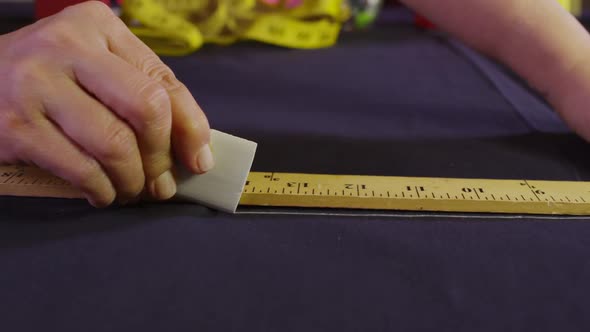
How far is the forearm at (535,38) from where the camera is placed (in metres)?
0.69

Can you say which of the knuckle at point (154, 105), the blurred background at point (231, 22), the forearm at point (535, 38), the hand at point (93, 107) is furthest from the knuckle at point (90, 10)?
the blurred background at point (231, 22)

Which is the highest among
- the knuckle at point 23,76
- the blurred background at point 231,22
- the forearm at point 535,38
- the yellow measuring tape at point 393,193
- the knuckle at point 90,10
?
the blurred background at point 231,22

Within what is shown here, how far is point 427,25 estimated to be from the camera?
1.46 m

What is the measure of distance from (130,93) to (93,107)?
0.04m

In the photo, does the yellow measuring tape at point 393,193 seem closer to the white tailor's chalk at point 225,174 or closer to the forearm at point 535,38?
the white tailor's chalk at point 225,174

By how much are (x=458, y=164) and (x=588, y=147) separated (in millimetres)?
203

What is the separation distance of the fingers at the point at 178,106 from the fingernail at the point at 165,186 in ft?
0.09

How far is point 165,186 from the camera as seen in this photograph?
513mm

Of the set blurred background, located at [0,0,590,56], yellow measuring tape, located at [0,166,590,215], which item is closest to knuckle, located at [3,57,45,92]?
yellow measuring tape, located at [0,166,590,215]

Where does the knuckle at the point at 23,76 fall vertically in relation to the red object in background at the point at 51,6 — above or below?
below

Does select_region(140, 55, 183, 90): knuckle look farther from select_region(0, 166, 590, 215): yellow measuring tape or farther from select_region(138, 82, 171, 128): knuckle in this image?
select_region(0, 166, 590, 215): yellow measuring tape

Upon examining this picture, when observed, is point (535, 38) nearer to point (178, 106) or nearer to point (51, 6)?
point (178, 106)

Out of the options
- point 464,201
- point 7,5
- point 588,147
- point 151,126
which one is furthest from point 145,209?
point 7,5

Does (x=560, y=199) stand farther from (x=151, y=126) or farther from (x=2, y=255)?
(x=2, y=255)
